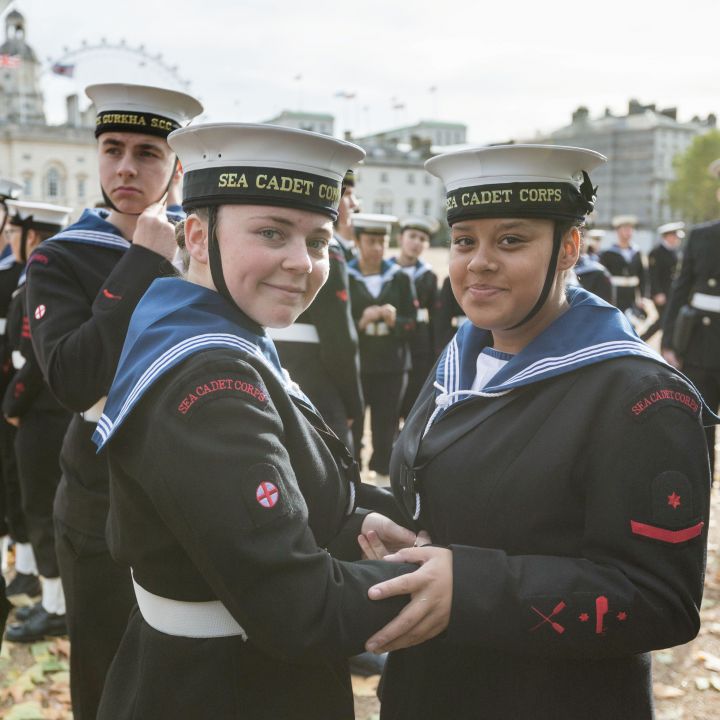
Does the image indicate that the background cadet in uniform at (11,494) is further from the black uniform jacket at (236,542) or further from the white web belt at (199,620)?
the white web belt at (199,620)

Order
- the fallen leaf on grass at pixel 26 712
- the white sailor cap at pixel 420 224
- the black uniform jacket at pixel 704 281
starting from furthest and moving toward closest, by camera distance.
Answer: the white sailor cap at pixel 420 224, the black uniform jacket at pixel 704 281, the fallen leaf on grass at pixel 26 712

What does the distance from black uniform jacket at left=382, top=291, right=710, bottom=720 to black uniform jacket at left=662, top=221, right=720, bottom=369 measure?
176 inches

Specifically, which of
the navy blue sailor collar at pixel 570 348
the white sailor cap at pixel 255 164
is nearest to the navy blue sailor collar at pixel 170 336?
the white sailor cap at pixel 255 164

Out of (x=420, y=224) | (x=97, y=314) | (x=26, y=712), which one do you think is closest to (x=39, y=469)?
(x=26, y=712)

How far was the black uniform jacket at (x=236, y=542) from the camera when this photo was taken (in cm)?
157

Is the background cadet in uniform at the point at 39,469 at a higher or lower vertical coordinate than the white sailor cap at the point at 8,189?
lower

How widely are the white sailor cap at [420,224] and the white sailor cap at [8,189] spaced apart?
182 inches

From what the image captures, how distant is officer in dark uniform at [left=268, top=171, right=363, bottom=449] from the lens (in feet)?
15.6

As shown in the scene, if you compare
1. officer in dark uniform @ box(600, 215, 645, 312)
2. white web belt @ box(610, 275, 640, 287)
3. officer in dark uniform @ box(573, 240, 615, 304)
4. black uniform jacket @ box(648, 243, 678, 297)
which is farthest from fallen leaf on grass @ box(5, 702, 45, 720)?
black uniform jacket @ box(648, 243, 678, 297)

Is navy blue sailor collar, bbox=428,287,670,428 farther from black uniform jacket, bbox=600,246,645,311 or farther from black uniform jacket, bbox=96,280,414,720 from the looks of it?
black uniform jacket, bbox=600,246,645,311

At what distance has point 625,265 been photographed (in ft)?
48.9

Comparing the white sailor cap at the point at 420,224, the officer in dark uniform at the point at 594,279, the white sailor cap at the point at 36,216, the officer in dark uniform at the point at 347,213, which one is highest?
the white sailor cap at the point at 420,224

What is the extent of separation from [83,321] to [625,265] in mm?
13621

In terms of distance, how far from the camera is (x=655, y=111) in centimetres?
10400
